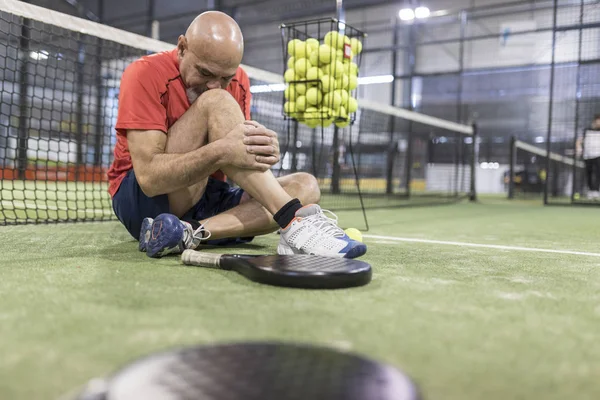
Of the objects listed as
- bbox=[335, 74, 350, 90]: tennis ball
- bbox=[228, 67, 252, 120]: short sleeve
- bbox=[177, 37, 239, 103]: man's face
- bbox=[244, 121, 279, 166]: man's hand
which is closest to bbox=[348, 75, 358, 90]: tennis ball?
bbox=[335, 74, 350, 90]: tennis ball

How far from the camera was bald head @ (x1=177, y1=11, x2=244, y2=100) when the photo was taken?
5.28 feet

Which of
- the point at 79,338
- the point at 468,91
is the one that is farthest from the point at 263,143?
the point at 468,91

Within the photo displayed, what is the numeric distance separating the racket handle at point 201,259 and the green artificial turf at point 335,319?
27 millimetres

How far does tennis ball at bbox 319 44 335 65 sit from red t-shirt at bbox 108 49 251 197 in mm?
1224

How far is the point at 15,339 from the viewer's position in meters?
0.80

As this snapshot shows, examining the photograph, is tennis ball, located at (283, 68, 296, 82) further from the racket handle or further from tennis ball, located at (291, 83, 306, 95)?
the racket handle

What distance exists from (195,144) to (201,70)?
23 cm

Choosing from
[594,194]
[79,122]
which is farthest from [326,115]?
[594,194]

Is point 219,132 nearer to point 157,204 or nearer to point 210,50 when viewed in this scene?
point 210,50

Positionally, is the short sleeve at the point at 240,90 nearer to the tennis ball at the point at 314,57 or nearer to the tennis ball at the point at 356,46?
the tennis ball at the point at 314,57

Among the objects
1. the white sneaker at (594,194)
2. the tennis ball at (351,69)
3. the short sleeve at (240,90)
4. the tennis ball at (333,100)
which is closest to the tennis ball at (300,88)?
the tennis ball at (333,100)

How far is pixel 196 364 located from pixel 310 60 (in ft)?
8.22

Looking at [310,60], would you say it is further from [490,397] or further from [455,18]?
[455,18]

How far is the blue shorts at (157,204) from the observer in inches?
70.3
